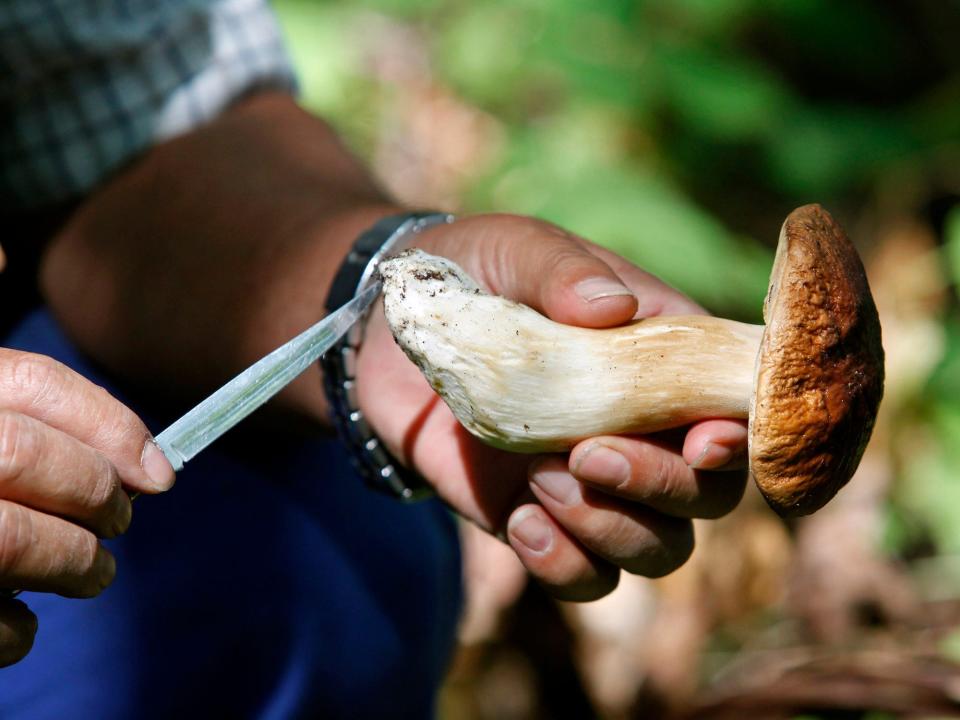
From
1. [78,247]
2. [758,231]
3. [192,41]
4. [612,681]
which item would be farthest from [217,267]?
[758,231]

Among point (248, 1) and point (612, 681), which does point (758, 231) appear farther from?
point (248, 1)

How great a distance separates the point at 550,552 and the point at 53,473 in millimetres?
507

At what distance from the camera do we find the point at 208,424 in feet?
2.58

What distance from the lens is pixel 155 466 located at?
741 mm

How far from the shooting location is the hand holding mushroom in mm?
888

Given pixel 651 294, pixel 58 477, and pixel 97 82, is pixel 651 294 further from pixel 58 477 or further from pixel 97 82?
pixel 97 82

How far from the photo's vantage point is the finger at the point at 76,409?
0.71 meters

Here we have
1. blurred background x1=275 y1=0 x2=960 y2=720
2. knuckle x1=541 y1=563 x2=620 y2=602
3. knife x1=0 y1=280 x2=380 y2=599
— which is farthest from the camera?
blurred background x1=275 y1=0 x2=960 y2=720

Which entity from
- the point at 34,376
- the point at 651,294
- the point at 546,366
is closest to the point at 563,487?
the point at 546,366

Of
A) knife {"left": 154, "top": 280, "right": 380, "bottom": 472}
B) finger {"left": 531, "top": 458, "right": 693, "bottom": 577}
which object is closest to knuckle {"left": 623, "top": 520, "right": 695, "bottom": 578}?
finger {"left": 531, "top": 458, "right": 693, "bottom": 577}

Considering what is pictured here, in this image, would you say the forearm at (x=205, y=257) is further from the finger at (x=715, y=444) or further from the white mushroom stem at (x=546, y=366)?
the finger at (x=715, y=444)

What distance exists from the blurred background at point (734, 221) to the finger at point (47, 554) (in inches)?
50.5

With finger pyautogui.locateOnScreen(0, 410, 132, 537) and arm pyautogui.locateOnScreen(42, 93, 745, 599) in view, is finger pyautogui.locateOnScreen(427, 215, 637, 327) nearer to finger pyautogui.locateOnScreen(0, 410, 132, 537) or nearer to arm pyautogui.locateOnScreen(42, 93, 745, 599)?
arm pyautogui.locateOnScreen(42, 93, 745, 599)

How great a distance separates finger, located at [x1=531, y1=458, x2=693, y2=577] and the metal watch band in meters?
0.23
